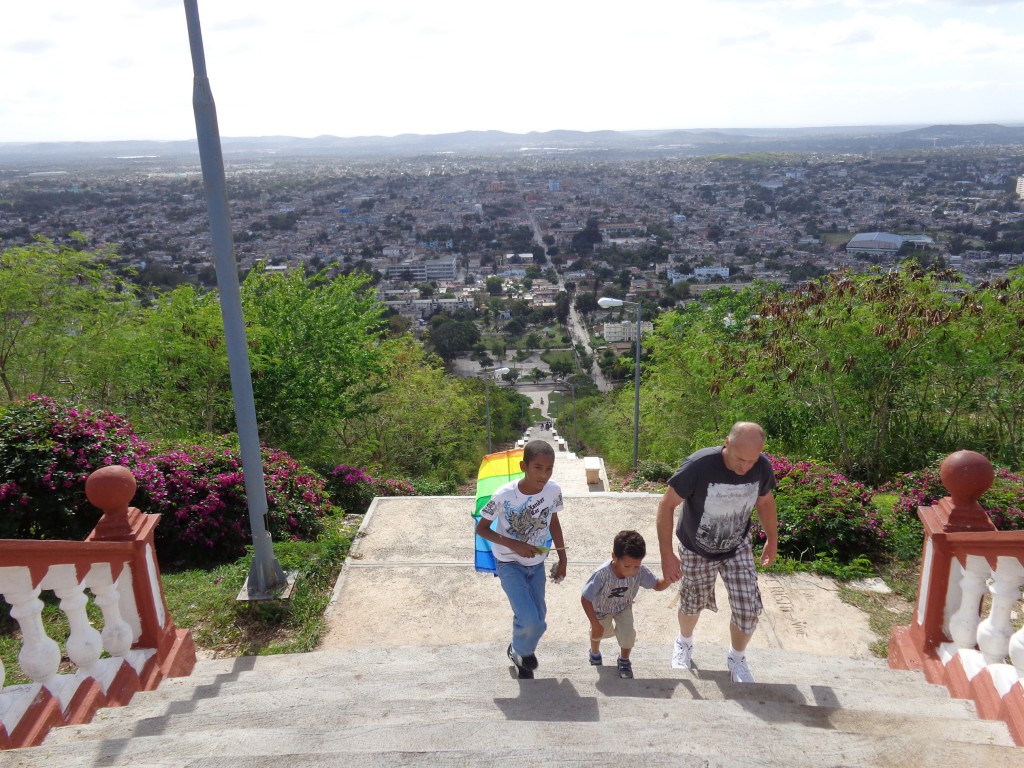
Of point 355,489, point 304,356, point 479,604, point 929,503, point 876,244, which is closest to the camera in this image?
point 479,604

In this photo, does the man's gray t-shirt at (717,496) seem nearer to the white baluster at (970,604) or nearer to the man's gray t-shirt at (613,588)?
the man's gray t-shirt at (613,588)

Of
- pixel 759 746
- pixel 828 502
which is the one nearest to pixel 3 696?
pixel 759 746

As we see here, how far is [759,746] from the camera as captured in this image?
8.53ft

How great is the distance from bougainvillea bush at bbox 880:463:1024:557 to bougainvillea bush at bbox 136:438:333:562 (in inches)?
191

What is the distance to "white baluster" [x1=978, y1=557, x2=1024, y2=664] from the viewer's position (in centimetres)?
308

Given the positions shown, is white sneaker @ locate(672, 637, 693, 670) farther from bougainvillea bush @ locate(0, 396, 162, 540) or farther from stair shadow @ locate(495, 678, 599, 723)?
bougainvillea bush @ locate(0, 396, 162, 540)

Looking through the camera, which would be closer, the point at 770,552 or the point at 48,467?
the point at 770,552

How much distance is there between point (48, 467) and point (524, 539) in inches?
152

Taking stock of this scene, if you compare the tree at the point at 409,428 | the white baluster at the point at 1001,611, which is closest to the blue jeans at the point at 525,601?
the white baluster at the point at 1001,611

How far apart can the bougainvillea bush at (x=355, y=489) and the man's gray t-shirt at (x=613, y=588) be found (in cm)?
551

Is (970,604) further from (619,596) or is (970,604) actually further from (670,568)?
(619,596)

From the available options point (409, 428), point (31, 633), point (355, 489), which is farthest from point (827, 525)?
point (409, 428)

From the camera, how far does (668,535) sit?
12.2 ft

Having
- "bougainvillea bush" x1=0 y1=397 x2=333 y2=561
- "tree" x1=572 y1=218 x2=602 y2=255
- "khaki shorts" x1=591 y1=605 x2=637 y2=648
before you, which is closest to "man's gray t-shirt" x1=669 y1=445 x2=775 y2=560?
"khaki shorts" x1=591 y1=605 x2=637 y2=648
